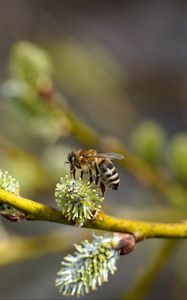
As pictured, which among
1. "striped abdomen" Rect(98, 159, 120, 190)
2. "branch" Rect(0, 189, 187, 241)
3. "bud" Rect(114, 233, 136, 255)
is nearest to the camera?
"branch" Rect(0, 189, 187, 241)

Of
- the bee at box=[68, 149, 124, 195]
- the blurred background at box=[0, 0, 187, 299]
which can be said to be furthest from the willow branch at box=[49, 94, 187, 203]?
the bee at box=[68, 149, 124, 195]

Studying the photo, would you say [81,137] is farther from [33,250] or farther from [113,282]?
[113,282]

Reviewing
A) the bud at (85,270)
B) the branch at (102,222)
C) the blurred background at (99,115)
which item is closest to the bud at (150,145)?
the blurred background at (99,115)

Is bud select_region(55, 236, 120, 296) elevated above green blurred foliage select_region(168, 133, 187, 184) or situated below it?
below

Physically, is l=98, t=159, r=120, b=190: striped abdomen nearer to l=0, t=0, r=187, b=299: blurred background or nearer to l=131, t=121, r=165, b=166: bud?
l=0, t=0, r=187, b=299: blurred background

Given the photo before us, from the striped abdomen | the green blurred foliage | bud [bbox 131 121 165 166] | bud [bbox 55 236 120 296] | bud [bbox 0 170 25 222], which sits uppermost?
bud [bbox 131 121 165 166]

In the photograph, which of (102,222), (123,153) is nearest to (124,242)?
(102,222)

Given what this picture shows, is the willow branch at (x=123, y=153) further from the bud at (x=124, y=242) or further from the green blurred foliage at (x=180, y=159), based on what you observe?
the bud at (x=124, y=242)
